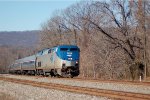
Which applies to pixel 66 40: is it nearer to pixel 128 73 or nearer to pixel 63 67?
pixel 128 73

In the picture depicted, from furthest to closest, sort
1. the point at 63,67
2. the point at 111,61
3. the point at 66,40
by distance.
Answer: the point at 66,40, the point at 111,61, the point at 63,67

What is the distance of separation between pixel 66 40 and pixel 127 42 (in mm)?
43596

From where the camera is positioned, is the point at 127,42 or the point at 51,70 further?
the point at 127,42

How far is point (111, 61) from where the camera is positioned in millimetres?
38531

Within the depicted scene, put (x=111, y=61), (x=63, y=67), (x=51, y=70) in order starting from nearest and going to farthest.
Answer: (x=63, y=67)
(x=51, y=70)
(x=111, y=61)

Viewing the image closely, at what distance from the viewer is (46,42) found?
8619 cm

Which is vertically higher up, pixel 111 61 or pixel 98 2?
pixel 98 2

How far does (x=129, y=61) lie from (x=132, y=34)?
11.4 feet

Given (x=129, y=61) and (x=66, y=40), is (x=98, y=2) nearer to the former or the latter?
(x=129, y=61)

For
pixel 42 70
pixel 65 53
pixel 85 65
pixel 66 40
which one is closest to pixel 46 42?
pixel 66 40

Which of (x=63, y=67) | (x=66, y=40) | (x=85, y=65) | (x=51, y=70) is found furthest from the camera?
(x=66, y=40)

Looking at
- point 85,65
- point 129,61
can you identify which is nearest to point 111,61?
point 129,61

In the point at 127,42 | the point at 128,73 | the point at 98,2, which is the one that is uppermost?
the point at 98,2

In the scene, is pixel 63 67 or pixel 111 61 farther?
pixel 111 61
